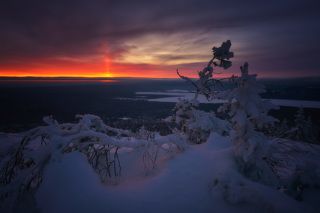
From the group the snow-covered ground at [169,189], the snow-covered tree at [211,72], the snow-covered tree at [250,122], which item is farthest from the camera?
the snow-covered tree at [211,72]

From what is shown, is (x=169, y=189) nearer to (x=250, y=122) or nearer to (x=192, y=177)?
(x=192, y=177)

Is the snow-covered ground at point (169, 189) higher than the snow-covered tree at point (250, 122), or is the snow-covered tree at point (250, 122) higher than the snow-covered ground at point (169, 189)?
the snow-covered tree at point (250, 122)

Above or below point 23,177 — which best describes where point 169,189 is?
below

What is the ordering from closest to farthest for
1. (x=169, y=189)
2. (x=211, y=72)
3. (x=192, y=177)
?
(x=169, y=189), (x=192, y=177), (x=211, y=72)

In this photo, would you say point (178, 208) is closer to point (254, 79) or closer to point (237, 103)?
point (237, 103)

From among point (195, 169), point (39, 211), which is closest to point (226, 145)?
point (195, 169)

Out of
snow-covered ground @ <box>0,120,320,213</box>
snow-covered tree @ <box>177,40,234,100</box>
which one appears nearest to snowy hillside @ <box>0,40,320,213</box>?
snow-covered ground @ <box>0,120,320,213</box>

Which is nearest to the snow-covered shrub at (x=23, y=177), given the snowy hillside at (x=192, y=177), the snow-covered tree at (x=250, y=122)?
the snowy hillside at (x=192, y=177)

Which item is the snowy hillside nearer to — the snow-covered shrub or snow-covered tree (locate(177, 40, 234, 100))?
the snow-covered shrub

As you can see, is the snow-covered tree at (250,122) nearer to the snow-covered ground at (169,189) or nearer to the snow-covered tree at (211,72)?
the snow-covered ground at (169,189)

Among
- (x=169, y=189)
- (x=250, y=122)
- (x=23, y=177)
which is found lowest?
(x=169, y=189)

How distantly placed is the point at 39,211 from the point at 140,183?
1276mm

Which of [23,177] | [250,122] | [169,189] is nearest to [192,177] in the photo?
[169,189]

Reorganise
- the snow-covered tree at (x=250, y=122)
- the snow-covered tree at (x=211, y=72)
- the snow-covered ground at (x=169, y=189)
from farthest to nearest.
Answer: the snow-covered tree at (x=211, y=72), the snow-covered tree at (x=250, y=122), the snow-covered ground at (x=169, y=189)
